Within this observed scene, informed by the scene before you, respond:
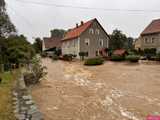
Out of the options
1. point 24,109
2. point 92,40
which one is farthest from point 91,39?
point 24,109

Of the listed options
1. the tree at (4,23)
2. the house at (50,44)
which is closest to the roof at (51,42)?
the house at (50,44)

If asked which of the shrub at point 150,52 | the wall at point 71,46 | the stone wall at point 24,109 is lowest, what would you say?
the stone wall at point 24,109

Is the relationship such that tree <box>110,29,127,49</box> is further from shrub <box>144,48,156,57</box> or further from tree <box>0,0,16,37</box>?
tree <box>0,0,16,37</box>

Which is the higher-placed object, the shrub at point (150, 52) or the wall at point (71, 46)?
the wall at point (71, 46)

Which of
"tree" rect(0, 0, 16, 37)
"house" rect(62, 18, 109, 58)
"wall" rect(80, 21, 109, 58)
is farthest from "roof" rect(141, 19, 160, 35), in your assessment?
"tree" rect(0, 0, 16, 37)

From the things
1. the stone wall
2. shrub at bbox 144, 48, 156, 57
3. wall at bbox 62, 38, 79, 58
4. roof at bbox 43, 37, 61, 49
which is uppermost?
roof at bbox 43, 37, 61, 49

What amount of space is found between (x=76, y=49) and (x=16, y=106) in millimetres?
38206

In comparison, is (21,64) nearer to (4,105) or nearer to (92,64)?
(92,64)

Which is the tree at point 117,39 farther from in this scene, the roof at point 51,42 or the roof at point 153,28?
the roof at point 51,42

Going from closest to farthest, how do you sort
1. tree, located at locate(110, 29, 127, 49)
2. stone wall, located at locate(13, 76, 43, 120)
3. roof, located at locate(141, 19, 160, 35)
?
stone wall, located at locate(13, 76, 43, 120) → roof, located at locate(141, 19, 160, 35) → tree, located at locate(110, 29, 127, 49)

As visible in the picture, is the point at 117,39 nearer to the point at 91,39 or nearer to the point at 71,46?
the point at 71,46

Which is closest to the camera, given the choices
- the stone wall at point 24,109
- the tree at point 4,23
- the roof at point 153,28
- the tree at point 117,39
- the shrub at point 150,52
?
the stone wall at point 24,109

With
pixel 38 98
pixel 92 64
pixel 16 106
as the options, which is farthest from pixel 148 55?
pixel 16 106

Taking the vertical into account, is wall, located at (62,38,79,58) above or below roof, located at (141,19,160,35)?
below
